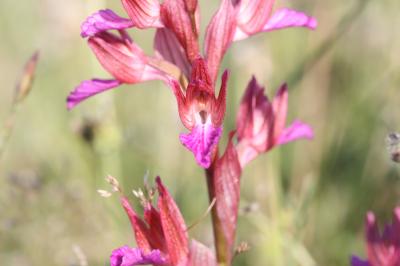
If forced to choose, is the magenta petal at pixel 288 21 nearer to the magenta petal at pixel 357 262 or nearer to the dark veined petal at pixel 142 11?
the dark veined petal at pixel 142 11

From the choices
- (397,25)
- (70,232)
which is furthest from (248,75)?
(70,232)

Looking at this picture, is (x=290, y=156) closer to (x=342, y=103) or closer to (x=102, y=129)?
(x=342, y=103)

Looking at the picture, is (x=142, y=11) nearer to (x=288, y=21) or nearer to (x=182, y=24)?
(x=182, y=24)

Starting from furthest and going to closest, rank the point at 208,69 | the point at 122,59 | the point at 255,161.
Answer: the point at 255,161 → the point at 122,59 → the point at 208,69

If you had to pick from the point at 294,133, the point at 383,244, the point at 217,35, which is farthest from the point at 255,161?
the point at 217,35

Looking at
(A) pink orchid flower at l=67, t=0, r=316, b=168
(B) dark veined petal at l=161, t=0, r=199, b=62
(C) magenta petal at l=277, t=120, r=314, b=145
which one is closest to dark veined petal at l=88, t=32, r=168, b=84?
(A) pink orchid flower at l=67, t=0, r=316, b=168

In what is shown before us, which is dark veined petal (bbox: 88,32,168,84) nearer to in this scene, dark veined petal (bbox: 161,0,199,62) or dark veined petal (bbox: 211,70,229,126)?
dark veined petal (bbox: 161,0,199,62)

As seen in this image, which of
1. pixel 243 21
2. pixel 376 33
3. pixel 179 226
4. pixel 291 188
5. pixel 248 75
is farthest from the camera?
A: pixel 376 33
